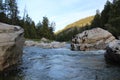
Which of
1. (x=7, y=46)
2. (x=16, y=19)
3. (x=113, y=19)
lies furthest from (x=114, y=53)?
(x=16, y=19)

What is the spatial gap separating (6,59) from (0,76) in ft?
3.52

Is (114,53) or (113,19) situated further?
(113,19)

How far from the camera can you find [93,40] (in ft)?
108

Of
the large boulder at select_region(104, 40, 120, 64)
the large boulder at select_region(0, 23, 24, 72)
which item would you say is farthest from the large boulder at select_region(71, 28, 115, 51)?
the large boulder at select_region(0, 23, 24, 72)

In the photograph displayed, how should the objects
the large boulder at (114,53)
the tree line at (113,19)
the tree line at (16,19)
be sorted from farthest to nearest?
1. the tree line at (16,19)
2. the tree line at (113,19)
3. the large boulder at (114,53)

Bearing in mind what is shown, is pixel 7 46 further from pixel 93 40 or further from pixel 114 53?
pixel 93 40

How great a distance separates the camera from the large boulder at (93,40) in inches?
1259

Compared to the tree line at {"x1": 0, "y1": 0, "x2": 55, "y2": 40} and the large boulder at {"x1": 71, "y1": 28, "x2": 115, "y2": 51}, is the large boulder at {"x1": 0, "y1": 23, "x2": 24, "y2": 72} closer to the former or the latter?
the large boulder at {"x1": 71, "y1": 28, "x2": 115, "y2": 51}

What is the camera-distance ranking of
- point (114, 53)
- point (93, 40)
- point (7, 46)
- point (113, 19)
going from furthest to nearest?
point (113, 19), point (93, 40), point (114, 53), point (7, 46)

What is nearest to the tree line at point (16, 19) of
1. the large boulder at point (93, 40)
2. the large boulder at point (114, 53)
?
the large boulder at point (93, 40)

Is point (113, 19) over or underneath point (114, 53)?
over

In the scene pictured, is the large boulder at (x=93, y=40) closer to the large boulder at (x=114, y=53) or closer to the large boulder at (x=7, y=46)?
the large boulder at (x=114, y=53)

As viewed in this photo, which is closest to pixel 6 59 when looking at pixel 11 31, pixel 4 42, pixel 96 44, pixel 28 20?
pixel 4 42

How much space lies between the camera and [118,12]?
225 ft
